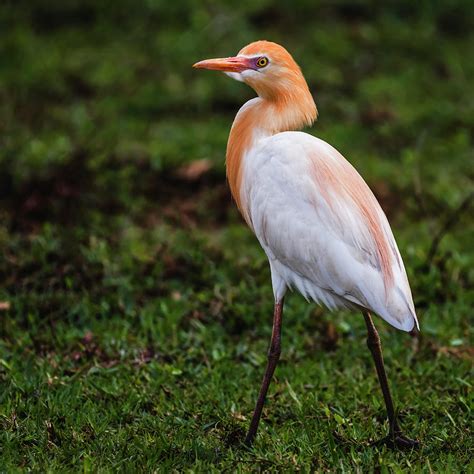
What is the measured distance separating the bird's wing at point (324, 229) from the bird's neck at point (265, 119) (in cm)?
14

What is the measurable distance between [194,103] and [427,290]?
132 inches

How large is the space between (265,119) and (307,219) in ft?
1.95

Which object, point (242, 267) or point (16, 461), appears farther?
point (242, 267)

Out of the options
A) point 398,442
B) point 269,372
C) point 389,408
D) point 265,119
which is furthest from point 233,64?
point 398,442

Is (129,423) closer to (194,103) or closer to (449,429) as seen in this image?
(449,429)

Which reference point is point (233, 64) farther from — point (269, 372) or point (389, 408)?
point (389, 408)

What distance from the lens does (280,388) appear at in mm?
4707

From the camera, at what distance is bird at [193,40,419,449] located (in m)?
3.95

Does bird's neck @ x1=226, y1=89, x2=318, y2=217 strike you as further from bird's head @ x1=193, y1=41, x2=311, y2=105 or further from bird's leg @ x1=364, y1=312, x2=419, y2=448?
bird's leg @ x1=364, y1=312, x2=419, y2=448

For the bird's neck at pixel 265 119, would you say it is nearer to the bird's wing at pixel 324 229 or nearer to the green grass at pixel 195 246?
the bird's wing at pixel 324 229

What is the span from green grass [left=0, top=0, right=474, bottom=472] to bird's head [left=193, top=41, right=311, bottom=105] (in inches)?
59.6

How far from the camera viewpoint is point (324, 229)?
4.01 meters

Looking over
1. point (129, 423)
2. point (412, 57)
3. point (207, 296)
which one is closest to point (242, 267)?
point (207, 296)

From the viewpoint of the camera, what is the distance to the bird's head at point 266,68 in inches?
169
